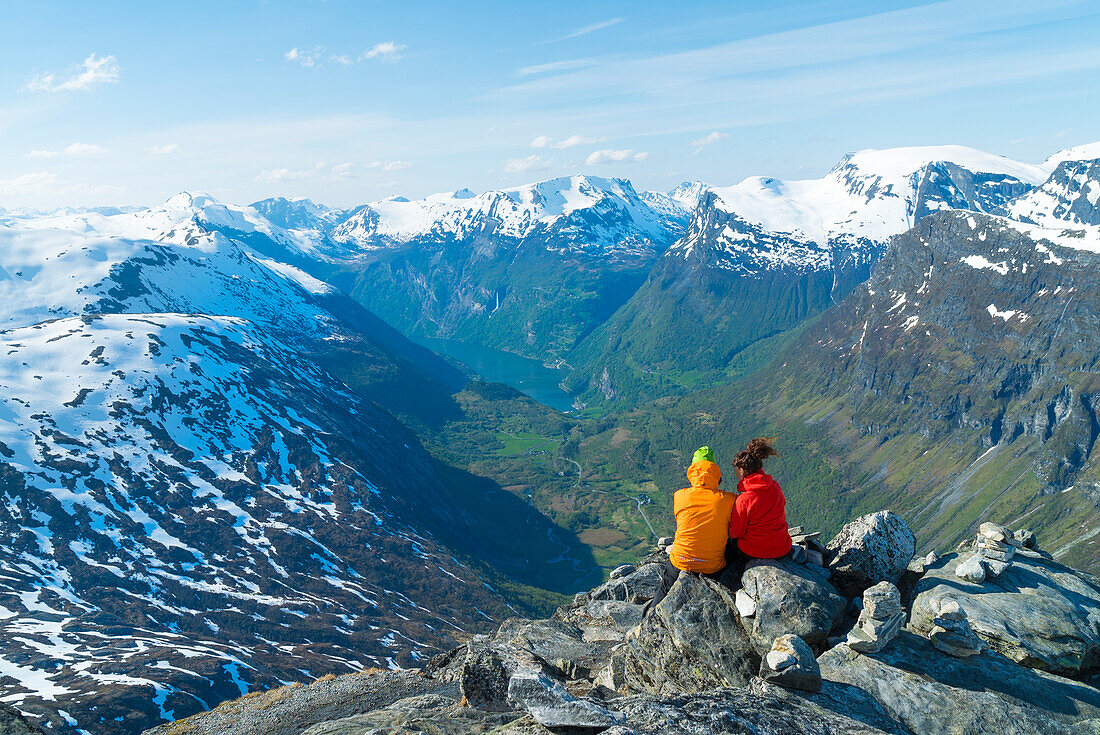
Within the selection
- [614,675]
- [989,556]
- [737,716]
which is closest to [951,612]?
[989,556]

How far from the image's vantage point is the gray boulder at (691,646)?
17.3 metres

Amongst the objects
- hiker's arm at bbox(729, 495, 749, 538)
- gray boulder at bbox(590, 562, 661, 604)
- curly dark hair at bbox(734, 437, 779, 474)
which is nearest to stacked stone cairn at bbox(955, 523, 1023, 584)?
curly dark hair at bbox(734, 437, 779, 474)

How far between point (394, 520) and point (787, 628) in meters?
170

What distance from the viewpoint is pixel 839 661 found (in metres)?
17.1

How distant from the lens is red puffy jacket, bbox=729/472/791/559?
17828mm

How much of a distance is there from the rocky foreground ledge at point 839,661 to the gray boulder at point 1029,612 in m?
0.04

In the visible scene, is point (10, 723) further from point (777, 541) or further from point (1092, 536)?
point (1092, 536)

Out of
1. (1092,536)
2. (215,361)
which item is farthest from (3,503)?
(1092,536)

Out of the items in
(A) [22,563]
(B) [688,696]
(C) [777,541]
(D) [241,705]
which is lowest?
(A) [22,563]

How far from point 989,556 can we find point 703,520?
37.1ft

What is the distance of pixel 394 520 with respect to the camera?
6895 inches

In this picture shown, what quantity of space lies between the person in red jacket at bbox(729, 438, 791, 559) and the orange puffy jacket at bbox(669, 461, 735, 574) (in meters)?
0.39

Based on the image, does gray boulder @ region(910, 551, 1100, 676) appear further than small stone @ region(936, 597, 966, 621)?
Yes

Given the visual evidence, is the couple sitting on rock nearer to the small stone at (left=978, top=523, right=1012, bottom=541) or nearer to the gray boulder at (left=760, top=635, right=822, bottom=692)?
the gray boulder at (left=760, top=635, right=822, bottom=692)
